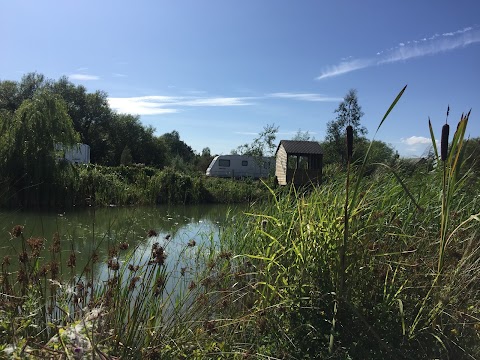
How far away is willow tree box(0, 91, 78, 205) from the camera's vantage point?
1460 cm

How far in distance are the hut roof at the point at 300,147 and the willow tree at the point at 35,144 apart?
15722 mm

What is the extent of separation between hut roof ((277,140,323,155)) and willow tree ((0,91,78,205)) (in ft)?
51.6

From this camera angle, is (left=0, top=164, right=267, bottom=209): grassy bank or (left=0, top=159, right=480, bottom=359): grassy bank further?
(left=0, top=164, right=267, bottom=209): grassy bank

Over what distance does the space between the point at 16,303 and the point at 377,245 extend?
217cm

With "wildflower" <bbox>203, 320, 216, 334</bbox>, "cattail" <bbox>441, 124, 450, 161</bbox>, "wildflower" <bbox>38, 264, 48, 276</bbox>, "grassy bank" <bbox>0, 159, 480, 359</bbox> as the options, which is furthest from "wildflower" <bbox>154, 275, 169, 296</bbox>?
"cattail" <bbox>441, 124, 450, 161</bbox>

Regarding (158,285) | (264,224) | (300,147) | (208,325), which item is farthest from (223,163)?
(208,325)

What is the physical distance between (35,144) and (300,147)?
59.6ft

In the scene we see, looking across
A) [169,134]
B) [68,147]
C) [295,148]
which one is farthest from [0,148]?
[169,134]

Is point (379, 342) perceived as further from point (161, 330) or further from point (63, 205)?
→ point (63, 205)

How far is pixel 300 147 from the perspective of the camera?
28.9 meters

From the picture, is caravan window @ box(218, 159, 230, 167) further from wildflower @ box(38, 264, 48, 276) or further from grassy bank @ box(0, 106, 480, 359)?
wildflower @ box(38, 264, 48, 276)

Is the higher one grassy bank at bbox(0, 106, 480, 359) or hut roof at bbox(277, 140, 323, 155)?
hut roof at bbox(277, 140, 323, 155)

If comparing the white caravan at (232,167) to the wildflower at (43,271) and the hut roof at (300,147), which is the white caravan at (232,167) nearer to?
the hut roof at (300,147)

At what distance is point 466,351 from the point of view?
7.54 feet
